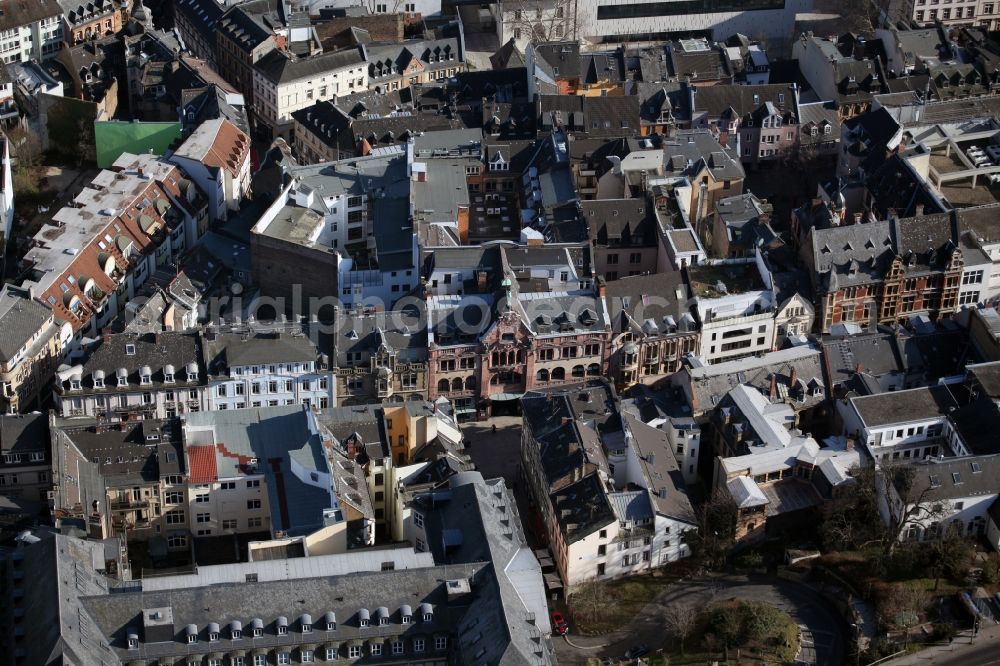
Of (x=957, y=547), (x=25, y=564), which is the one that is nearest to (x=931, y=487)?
(x=957, y=547)

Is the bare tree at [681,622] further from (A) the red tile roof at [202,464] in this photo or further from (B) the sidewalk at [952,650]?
(A) the red tile roof at [202,464]

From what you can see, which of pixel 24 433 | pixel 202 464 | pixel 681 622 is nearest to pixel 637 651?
pixel 681 622

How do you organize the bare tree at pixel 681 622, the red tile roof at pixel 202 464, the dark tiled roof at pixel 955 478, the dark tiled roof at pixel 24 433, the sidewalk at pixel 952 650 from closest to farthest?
the sidewalk at pixel 952 650
the bare tree at pixel 681 622
the dark tiled roof at pixel 955 478
the red tile roof at pixel 202 464
the dark tiled roof at pixel 24 433

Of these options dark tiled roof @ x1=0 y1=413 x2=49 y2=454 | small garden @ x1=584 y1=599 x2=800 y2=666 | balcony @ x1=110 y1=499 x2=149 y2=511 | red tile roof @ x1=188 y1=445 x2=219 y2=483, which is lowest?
small garden @ x1=584 y1=599 x2=800 y2=666

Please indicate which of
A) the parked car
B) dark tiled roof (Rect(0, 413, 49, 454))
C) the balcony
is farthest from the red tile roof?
the parked car

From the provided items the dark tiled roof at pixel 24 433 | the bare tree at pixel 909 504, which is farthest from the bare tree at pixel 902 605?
the dark tiled roof at pixel 24 433

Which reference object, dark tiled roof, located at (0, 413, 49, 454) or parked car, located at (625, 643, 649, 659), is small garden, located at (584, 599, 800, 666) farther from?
dark tiled roof, located at (0, 413, 49, 454)
